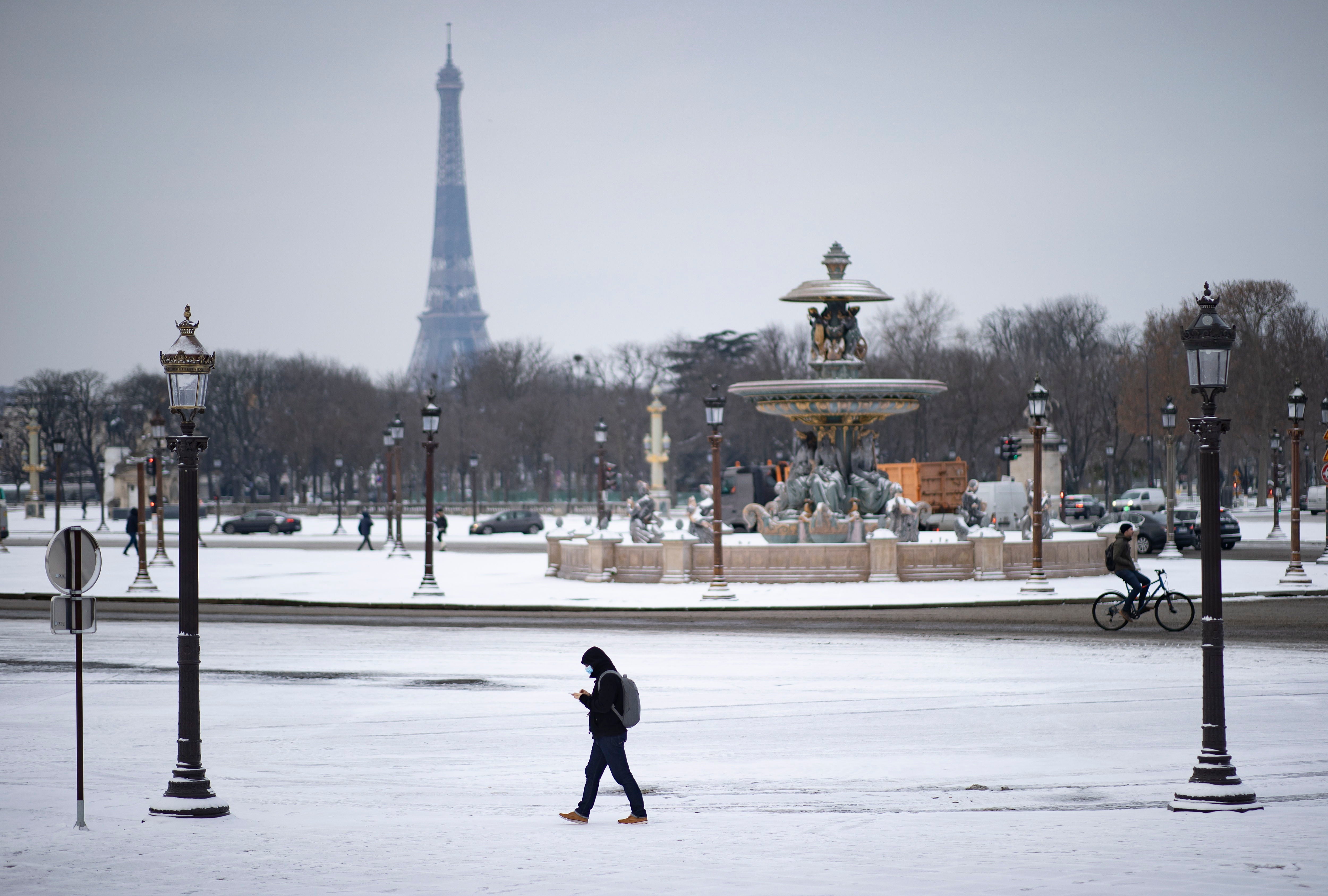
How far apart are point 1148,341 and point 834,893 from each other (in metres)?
92.1

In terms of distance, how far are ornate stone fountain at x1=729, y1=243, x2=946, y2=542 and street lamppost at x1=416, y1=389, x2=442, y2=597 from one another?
7087 mm

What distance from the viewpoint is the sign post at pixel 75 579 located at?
1073 cm

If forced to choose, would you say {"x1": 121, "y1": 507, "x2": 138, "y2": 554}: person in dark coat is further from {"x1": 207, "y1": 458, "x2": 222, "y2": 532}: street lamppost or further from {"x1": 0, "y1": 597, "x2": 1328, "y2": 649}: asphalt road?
{"x1": 207, "y1": 458, "x2": 222, "y2": 532}: street lamppost

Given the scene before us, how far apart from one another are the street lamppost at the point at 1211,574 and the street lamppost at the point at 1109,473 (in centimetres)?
7668

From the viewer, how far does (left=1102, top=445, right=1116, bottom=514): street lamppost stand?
93.3m

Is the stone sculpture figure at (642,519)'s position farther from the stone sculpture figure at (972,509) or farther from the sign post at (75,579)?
the sign post at (75,579)

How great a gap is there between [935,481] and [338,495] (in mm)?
48244

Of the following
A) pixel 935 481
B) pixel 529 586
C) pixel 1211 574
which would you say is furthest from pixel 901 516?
pixel 1211 574

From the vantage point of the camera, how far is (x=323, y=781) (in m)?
12.4

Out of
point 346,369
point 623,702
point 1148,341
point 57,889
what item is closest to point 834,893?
point 623,702

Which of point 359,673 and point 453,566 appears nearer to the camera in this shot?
point 359,673

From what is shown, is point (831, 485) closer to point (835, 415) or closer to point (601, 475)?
point (835, 415)

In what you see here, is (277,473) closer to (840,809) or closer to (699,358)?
(699,358)

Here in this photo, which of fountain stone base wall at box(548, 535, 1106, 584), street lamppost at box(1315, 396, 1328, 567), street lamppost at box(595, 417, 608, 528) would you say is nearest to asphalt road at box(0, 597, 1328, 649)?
fountain stone base wall at box(548, 535, 1106, 584)
